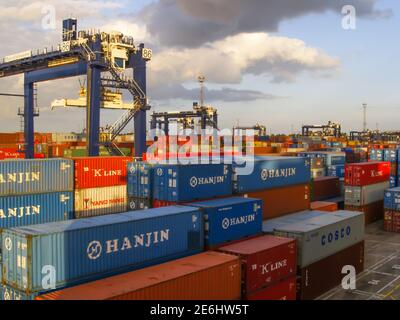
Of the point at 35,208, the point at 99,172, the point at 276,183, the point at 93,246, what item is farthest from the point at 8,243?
the point at 276,183

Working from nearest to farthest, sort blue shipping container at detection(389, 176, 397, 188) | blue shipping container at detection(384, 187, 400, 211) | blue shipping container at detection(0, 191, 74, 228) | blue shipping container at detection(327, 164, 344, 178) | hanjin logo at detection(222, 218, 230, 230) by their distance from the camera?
1. blue shipping container at detection(0, 191, 74, 228)
2. hanjin logo at detection(222, 218, 230, 230)
3. blue shipping container at detection(384, 187, 400, 211)
4. blue shipping container at detection(327, 164, 344, 178)
5. blue shipping container at detection(389, 176, 397, 188)

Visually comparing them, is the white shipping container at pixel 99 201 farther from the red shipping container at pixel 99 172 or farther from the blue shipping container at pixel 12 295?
the blue shipping container at pixel 12 295

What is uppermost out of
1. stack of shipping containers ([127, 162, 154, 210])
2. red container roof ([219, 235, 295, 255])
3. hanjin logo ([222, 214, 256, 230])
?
stack of shipping containers ([127, 162, 154, 210])

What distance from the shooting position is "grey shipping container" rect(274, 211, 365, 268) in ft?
80.9

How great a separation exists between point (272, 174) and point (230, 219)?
8739 mm

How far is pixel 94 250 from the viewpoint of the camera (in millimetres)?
16672

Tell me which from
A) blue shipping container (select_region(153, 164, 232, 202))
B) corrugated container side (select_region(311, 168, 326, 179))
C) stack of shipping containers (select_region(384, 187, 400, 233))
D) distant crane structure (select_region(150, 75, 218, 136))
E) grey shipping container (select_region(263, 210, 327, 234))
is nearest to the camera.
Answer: blue shipping container (select_region(153, 164, 232, 202))

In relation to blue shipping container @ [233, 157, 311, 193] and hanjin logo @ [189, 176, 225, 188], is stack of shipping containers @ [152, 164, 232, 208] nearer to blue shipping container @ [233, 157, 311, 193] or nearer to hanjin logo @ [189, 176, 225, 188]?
hanjin logo @ [189, 176, 225, 188]

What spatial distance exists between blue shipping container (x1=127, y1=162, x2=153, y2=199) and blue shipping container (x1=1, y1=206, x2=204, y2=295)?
5.36 m

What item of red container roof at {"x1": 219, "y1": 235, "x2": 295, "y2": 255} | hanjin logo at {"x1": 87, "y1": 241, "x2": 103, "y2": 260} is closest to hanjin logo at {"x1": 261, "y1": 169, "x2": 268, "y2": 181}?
red container roof at {"x1": 219, "y1": 235, "x2": 295, "y2": 255}

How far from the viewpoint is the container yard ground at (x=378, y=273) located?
2672cm

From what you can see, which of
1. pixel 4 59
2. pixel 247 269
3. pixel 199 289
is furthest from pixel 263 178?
pixel 4 59

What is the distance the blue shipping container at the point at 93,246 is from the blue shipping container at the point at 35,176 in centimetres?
642

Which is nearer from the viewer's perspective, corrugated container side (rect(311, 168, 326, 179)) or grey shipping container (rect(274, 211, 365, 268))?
grey shipping container (rect(274, 211, 365, 268))
